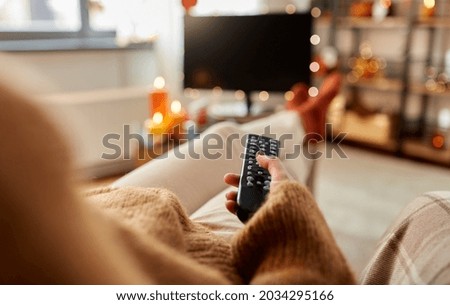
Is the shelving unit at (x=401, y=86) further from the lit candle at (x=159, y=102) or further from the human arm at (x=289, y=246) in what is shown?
the human arm at (x=289, y=246)

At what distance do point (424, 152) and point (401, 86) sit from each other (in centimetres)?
43

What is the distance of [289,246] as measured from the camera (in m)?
0.47

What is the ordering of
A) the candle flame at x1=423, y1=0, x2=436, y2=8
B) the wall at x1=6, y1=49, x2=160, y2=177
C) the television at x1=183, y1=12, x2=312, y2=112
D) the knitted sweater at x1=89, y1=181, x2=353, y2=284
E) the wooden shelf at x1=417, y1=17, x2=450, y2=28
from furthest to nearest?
the candle flame at x1=423, y1=0, x2=436, y2=8
the wooden shelf at x1=417, y1=17, x2=450, y2=28
the wall at x1=6, y1=49, x2=160, y2=177
the television at x1=183, y1=12, x2=312, y2=112
the knitted sweater at x1=89, y1=181, x2=353, y2=284

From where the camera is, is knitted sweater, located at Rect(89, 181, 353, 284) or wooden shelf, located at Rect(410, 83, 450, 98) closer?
knitted sweater, located at Rect(89, 181, 353, 284)

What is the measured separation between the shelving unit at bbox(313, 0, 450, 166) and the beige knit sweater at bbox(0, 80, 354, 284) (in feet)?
8.18

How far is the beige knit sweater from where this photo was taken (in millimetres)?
272

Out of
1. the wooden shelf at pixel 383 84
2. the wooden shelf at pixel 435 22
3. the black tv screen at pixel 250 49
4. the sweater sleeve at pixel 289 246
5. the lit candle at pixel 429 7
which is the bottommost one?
the wooden shelf at pixel 383 84

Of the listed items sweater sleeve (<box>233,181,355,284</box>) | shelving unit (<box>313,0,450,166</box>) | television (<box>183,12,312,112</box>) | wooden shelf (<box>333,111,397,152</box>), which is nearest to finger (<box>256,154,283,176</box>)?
sweater sleeve (<box>233,181,355,284</box>)

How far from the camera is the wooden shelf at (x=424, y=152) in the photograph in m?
2.73

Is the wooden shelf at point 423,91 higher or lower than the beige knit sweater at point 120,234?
lower

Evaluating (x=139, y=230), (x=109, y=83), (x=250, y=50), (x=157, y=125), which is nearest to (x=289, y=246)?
(x=139, y=230)

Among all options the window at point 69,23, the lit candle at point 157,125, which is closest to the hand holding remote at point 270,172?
the lit candle at point 157,125

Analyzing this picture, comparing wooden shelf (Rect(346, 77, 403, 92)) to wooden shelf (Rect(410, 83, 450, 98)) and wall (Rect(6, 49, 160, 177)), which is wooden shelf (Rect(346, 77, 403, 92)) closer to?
wooden shelf (Rect(410, 83, 450, 98))
